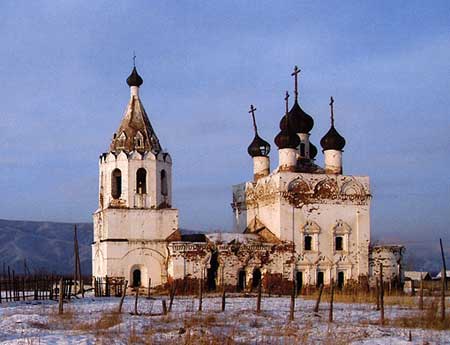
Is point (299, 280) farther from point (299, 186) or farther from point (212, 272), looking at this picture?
point (299, 186)

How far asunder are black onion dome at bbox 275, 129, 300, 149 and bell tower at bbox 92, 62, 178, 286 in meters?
4.85

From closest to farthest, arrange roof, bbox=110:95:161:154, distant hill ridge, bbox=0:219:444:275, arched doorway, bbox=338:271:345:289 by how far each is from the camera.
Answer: roof, bbox=110:95:161:154
arched doorway, bbox=338:271:345:289
distant hill ridge, bbox=0:219:444:275

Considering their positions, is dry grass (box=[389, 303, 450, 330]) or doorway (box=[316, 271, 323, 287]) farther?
doorway (box=[316, 271, 323, 287])

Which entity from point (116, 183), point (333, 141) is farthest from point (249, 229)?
point (116, 183)

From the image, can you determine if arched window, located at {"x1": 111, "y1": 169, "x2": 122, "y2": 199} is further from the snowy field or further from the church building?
the snowy field

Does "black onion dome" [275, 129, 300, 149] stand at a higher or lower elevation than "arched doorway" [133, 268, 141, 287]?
higher

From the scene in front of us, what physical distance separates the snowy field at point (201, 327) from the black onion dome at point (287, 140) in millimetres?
11711

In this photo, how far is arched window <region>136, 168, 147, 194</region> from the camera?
33.6m

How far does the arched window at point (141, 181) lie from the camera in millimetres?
33644

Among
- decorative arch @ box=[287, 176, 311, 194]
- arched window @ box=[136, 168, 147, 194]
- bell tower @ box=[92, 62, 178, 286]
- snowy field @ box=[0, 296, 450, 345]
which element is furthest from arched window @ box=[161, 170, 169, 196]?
snowy field @ box=[0, 296, 450, 345]

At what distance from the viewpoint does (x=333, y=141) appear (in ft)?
117

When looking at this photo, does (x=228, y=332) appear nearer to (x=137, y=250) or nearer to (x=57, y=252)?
(x=137, y=250)

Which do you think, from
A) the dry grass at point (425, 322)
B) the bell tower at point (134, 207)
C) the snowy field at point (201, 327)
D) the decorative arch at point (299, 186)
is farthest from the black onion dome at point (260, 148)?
the dry grass at point (425, 322)

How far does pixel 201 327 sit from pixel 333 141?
19.5 metres
